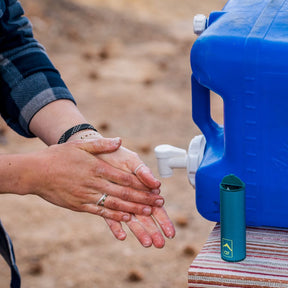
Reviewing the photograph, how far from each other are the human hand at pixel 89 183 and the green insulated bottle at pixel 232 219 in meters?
0.27

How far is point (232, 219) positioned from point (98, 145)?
403mm

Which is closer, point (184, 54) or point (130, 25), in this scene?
point (184, 54)

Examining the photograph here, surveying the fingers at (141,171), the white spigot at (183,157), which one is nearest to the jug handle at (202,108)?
the white spigot at (183,157)

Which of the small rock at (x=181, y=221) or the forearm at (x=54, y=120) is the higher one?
the forearm at (x=54, y=120)

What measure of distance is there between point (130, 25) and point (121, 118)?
10.4 ft

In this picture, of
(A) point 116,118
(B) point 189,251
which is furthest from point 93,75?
(B) point 189,251

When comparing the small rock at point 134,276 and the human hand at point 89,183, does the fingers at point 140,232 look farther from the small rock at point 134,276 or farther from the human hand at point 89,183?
the small rock at point 134,276

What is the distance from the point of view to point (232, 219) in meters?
1.04

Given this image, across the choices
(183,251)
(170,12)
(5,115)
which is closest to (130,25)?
(170,12)

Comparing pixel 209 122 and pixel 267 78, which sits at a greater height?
pixel 267 78

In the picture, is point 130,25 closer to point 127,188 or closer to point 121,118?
point 121,118

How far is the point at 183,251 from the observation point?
2857 millimetres

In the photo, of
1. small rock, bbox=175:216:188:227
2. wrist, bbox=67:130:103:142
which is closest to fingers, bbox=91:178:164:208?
wrist, bbox=67:130:103:142

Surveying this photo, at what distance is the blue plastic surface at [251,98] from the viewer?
1007mm
